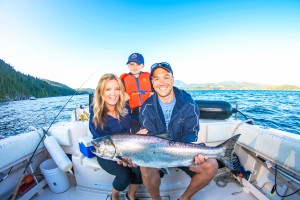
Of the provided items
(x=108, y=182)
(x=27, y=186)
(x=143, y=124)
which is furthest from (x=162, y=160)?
(x=27, y=186)

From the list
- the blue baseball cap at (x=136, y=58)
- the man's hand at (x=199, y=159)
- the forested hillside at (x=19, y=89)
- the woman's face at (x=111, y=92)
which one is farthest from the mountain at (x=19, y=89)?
the man's hand at (x=199, y=159)

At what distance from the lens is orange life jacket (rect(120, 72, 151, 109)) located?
14.7ft

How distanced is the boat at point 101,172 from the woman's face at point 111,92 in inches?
34.0

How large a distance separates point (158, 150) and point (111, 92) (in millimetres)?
1359

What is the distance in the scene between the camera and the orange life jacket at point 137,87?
4469 mm

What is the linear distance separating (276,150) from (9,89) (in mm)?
127799

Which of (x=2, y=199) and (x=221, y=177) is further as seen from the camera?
(x=221, y=177)

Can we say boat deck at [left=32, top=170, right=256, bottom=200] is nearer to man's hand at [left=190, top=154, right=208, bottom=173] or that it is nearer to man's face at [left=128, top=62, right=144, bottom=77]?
man's hand at [left=190, top=154, right=208, bottom=173]

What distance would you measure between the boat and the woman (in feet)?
1.23

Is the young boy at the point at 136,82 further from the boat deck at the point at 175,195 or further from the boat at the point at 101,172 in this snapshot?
the boat deck at the point at 175,195

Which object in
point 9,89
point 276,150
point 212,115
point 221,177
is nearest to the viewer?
point 276,150

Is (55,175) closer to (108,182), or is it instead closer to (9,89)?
(108,182)

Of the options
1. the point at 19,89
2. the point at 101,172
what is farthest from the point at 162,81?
the point at 19,89

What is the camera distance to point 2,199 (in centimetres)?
262
